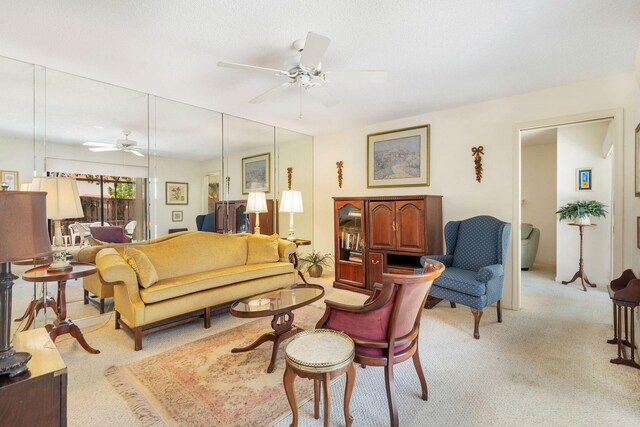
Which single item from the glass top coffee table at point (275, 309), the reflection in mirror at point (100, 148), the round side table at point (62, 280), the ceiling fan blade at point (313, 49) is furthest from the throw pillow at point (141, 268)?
the ceiling fan blade at point (313, 49)

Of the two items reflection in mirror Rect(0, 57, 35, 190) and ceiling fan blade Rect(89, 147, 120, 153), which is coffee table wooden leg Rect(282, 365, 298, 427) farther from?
ceiling fan blade Rect(89, 147, 120, 153)

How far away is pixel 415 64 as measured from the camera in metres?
2.74

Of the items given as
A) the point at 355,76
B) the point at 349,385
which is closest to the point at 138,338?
the point at 349,385

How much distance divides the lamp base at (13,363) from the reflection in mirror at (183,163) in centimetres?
277

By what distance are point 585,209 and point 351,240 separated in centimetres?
345

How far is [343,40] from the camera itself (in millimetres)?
2338

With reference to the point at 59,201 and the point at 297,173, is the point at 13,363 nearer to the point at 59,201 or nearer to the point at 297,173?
the point at 59,201

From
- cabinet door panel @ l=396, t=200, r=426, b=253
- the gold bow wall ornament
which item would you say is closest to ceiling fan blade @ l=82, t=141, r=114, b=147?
cabinet door panel @ l=396, t=200, r=426, b=253

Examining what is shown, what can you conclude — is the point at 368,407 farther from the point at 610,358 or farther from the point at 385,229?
the point at 385,229

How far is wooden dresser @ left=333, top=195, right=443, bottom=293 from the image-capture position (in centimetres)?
382

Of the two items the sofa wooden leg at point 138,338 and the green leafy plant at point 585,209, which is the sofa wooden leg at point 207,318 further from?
the green leafy plant at point 585,209

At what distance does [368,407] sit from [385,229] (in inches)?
99.2

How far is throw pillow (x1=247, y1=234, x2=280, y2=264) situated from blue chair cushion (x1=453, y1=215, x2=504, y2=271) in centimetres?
225

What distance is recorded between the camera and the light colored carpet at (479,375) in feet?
5.80
